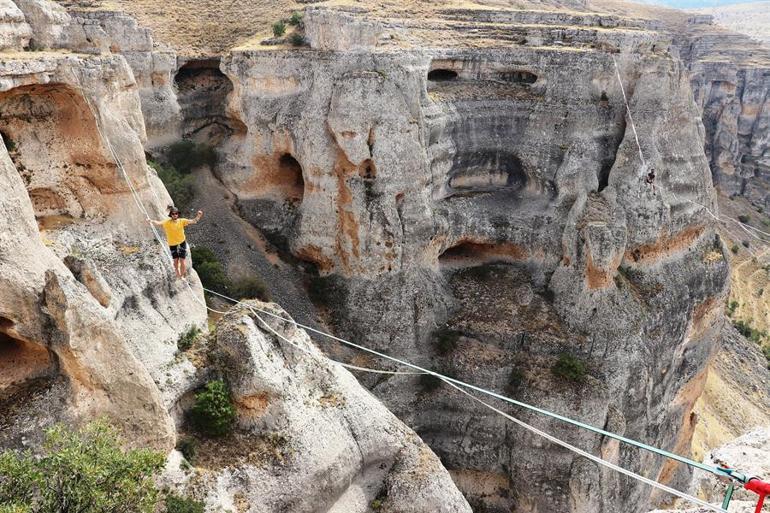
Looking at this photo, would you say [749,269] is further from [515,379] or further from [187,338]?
[187,338]

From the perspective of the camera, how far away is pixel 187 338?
17391mm

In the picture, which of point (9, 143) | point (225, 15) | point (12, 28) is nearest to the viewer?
point (9, 143)

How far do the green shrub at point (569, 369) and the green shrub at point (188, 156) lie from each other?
18.4 meters

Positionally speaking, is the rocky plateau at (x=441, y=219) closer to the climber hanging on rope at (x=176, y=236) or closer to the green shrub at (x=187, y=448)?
the climber hanging on rope at (x=176, y=236)

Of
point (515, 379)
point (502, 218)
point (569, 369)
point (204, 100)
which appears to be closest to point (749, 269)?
point (502, 218)

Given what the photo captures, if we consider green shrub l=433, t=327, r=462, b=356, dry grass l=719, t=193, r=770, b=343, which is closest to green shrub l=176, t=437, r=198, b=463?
green shrub l=433, t=327, r=462, b=356

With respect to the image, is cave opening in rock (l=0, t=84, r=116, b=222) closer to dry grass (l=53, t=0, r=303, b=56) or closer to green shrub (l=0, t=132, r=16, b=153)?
green shrub (l=0, t=132, r=16, b=153)

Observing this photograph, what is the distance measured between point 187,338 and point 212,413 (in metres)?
2.65

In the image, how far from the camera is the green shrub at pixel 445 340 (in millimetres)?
27497

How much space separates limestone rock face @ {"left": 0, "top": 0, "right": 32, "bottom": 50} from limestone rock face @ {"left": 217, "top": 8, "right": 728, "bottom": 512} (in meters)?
12.8

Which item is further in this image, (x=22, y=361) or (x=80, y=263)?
(x=80, y=263)

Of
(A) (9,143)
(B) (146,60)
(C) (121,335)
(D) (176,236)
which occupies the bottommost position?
(C) (121,335)

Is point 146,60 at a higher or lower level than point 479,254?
higher

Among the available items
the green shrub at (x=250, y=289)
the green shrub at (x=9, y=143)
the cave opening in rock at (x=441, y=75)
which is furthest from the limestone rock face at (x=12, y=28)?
the cave opening in rock at (x=441, y=75)
